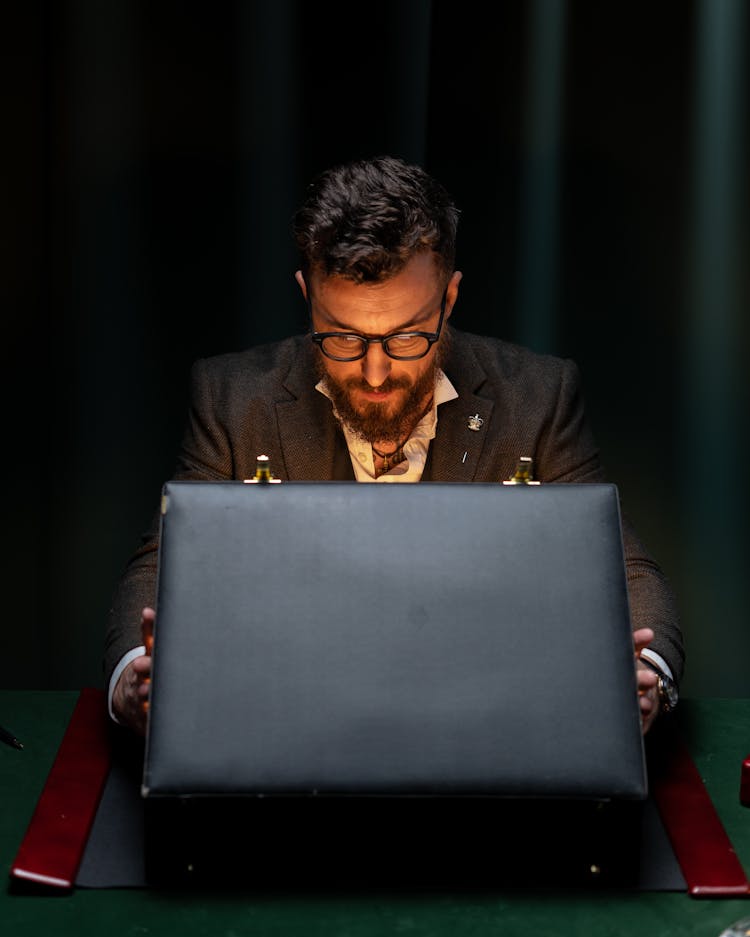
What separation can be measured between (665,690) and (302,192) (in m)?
1.63

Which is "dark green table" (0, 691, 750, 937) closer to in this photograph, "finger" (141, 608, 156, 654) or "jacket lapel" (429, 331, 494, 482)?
"finger" (141, 608, 156, 654)

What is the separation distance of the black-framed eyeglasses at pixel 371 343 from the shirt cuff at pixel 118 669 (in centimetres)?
49

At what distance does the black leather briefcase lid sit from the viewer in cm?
123

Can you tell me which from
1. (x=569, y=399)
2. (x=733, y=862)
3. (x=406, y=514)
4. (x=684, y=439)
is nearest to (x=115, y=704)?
(x=406, y=514)

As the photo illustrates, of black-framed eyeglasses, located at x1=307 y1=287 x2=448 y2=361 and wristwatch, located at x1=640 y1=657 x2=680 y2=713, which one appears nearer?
wristwatch, located at x1=640 y1=657 x2=680 y2=713

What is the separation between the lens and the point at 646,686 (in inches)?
57.6

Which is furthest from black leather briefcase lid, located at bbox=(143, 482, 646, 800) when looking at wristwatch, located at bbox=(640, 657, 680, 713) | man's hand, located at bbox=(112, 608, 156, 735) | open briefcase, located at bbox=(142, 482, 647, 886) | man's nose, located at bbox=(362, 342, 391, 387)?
man's nose, located at bbox=(362, 342, 391, 387)

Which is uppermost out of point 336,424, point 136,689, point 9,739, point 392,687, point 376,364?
point 376,364

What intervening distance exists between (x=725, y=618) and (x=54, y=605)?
1.62 metres

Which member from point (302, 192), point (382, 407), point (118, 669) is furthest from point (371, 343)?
point (302, 192)

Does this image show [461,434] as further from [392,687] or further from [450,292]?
[392,687]

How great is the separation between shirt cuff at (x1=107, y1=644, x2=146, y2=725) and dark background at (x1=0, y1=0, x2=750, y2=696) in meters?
1.40

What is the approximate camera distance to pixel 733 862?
1345mm

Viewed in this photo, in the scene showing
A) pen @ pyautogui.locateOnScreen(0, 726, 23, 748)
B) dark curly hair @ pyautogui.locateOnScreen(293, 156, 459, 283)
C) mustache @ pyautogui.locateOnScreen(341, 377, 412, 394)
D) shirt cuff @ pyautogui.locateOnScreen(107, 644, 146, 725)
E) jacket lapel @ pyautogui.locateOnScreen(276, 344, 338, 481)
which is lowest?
pen @ pyautogui.locateOnScreen(0, 726, 23, 748)
